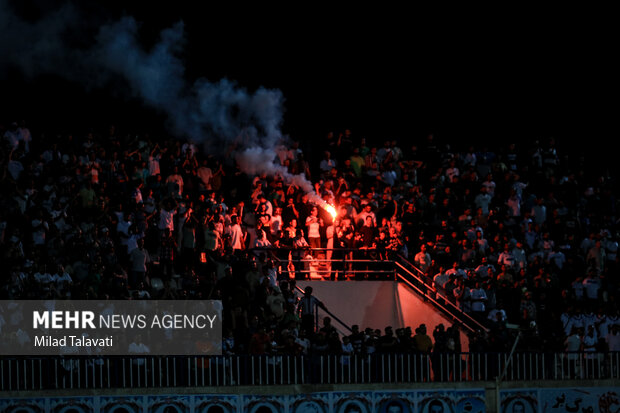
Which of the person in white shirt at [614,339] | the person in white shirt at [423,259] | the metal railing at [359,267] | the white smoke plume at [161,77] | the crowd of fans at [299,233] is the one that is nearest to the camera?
the crowd of fans at [299,233]

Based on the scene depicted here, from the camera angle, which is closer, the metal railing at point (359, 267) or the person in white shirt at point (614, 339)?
the person in white shirt at point (614, 339)

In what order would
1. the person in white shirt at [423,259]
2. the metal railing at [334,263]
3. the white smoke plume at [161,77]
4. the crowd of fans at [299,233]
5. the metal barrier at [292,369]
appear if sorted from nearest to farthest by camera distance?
the metal barrier at [292,369], the crowd of fans at [299,233], the metal railing at [334,263], the white smoke plume at [161,77], the person in white shirt at [423,259]

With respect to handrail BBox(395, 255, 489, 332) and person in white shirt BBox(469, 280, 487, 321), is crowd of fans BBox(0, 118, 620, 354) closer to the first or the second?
person in white shirt BBox(469, 280, 487, 321)

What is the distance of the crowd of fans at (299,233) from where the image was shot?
23.6m

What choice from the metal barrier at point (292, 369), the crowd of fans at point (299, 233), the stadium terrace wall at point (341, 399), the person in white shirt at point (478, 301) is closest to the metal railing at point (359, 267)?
the crowd of fans at point (299, 233)

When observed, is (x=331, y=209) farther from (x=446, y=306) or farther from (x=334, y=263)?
(x=446, y=306)

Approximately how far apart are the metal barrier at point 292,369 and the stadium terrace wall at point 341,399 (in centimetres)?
15

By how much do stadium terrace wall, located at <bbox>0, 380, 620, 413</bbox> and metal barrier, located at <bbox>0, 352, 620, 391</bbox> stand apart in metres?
0.15

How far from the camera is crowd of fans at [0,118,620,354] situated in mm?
23641

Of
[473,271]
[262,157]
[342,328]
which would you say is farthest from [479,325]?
[262,157]

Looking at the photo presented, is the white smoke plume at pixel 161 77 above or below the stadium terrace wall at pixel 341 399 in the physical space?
above

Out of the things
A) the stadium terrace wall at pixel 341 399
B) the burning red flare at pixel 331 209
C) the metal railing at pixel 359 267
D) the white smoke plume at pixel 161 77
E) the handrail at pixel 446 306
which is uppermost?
the white smoke plume at pixel 161 77

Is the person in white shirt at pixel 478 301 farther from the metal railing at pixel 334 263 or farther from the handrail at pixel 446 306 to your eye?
the metal railing at pixel 334 263

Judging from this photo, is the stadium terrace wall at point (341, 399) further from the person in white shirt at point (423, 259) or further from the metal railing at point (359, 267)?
the person in white shirt at point (423, 259)
